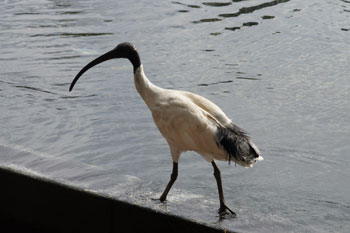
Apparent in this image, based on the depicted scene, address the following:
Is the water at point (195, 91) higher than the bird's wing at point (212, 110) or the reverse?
the reverse

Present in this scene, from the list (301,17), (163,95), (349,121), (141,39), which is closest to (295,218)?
(163,95)

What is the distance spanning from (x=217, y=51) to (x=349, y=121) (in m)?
3.44

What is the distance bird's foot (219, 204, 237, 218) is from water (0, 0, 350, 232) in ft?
0.31

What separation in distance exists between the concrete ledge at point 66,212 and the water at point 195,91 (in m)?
0.15

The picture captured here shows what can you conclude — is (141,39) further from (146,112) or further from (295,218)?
(295,218)

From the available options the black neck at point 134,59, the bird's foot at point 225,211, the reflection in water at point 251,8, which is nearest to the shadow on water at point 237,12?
the reflection in water at point 251,8

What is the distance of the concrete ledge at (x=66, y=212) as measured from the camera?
5203 mm

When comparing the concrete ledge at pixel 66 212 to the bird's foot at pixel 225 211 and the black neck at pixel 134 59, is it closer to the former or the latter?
the bird's foot at pixel 225 211

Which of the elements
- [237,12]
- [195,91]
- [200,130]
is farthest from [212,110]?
[237,12]

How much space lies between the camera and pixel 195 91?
405 inches

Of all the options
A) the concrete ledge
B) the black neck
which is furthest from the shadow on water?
the concrete ledge

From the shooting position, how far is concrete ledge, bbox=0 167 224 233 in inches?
205

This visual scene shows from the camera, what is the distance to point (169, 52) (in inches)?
480

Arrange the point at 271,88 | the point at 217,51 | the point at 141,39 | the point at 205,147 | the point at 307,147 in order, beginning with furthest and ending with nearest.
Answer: the point at 141,39, the point at 217,51, the point at 271,88, the point at 307,147, the point at 205,147
